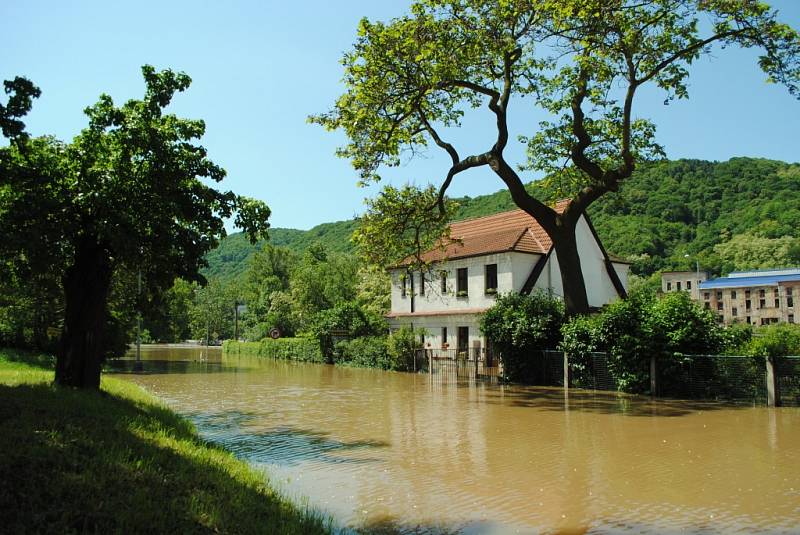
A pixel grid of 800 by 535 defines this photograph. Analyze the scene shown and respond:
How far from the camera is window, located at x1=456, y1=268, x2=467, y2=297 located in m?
36.5

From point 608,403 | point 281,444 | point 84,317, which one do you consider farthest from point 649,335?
point 84,317

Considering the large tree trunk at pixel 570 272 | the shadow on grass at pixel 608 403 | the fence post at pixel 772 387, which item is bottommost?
the shadow on grass at pixel 608 403

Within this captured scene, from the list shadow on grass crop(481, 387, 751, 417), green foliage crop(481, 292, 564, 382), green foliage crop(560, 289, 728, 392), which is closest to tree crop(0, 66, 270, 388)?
shadow on grass crop(481, 387, 751, 417)

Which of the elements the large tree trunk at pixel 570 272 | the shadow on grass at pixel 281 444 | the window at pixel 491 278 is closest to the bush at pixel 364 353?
the window at pixel 491 278

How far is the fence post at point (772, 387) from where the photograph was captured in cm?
1786

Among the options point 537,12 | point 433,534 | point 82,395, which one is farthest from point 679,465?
point 537,12

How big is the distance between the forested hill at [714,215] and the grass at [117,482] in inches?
3339

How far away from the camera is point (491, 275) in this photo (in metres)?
34.8

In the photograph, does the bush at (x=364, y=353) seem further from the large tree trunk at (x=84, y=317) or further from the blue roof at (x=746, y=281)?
the blue roof at (x=746, y=281)

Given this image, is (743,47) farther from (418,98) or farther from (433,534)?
(433,534)

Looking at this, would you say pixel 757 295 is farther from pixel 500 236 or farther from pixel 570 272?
pixel 570 272

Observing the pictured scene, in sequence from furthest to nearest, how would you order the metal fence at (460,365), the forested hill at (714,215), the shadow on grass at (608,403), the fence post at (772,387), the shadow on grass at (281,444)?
the forested hill at (714,215) → the metal fence at (460,365) → the fence post at (772,387) → the shadow on grass at (608,403) → the shadow on grass at (281,444)

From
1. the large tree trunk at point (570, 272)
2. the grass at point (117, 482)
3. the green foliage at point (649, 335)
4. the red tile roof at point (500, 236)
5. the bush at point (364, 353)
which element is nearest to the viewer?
the grass at point (117, 482)

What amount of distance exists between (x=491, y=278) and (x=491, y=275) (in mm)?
166
